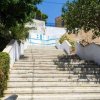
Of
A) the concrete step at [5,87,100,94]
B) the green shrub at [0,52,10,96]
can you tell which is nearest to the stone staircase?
the concrete step at [5,87,100,94]

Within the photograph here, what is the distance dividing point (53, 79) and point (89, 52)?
16.4 feet

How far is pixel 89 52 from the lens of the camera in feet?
64.5

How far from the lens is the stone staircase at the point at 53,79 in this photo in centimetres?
1359

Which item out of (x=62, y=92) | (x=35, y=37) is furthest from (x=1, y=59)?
(x=35, y=37)

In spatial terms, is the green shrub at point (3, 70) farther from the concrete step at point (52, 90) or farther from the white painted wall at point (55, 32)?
the white painted wall at point (55, 32)

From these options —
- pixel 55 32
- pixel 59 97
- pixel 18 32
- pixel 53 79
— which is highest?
pixel 55 32

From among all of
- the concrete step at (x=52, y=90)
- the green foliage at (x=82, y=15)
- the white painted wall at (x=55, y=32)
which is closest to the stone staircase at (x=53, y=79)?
the concrete step at (x=52, y=90)

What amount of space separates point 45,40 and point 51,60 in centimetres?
1838

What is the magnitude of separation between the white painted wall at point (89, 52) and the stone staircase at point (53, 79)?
0.48 metres

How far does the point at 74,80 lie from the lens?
1524cm

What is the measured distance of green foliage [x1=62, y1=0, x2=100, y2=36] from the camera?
17.3m

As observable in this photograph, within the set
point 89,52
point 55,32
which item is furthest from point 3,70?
point 55,32

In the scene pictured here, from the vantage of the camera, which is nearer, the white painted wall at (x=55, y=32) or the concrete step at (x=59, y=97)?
the concrete step at (x=59, y=97)

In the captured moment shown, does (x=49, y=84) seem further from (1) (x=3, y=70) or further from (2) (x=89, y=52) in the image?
(2) (x=89, y=52)
